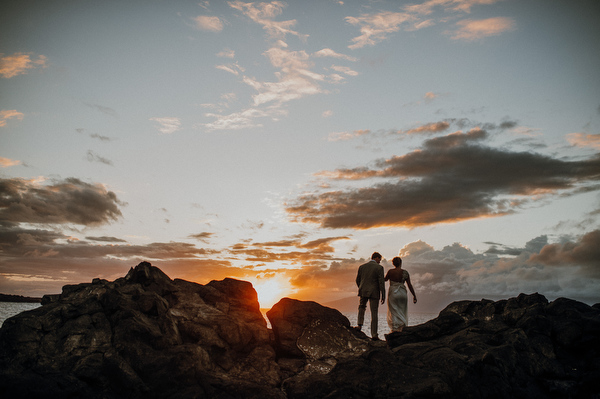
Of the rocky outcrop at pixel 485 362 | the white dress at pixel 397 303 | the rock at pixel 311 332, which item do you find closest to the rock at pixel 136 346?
the rock at pixel 311 332

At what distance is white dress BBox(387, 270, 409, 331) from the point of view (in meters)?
17.1

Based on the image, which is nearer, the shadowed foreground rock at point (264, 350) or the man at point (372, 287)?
the shadowed foreground rock at point (264, 350)

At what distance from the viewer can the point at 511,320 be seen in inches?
579

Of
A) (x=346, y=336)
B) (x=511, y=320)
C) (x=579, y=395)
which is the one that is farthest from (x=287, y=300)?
(x=579, y=395)

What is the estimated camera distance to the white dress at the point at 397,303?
56.0 feet

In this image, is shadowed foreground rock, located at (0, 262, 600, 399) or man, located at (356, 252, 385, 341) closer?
shadowed foreground rock, located at (0, 262, 600, 399)

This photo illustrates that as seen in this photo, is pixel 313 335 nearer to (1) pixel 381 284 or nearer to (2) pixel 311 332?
(2) pixel 311 332

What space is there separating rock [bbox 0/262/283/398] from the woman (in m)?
6.19

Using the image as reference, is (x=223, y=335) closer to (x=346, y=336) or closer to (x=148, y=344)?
(x=148, y=344)

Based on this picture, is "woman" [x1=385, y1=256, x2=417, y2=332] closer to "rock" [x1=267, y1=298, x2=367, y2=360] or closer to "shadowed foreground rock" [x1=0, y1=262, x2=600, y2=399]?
"shadowed foreground rock" [x1=0, y1=262, x2=600, y2=399]

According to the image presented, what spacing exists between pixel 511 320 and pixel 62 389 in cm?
1574

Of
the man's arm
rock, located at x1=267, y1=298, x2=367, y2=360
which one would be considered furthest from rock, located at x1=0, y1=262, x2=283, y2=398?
the man's arm

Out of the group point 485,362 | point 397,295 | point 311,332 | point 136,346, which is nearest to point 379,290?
point 397,295

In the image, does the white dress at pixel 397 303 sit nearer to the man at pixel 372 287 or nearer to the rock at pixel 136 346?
the man at pixel 372 287
